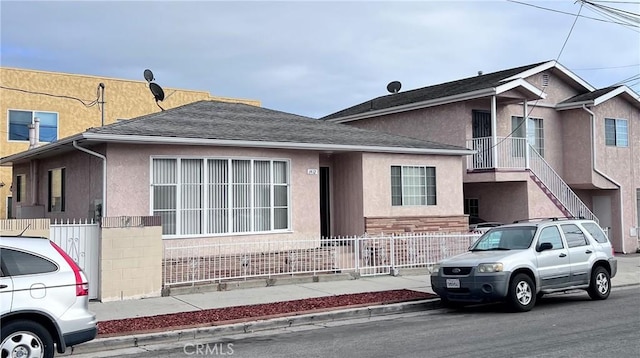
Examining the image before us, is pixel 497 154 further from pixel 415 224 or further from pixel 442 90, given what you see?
pixel 415 224

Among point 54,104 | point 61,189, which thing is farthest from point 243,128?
point 54,104

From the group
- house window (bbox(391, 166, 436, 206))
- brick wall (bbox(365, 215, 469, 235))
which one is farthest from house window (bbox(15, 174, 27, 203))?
house window (bbox(391, 166, 436, 206))

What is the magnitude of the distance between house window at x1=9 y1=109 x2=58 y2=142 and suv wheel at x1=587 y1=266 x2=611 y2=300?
24.1 m

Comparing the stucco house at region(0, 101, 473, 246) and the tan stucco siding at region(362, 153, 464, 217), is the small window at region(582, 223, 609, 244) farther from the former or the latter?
the tan stucco siding at region(362, 153, 464, 217)

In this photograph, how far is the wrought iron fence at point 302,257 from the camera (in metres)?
12.9

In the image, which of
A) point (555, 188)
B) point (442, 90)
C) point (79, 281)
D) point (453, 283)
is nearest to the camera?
point (79, 281)

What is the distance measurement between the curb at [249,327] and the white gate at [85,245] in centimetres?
336

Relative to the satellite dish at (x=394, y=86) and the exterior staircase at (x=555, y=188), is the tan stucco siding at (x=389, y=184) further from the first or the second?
the satellite dish at (x=394, y=86)

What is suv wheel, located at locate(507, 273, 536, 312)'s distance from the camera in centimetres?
1043

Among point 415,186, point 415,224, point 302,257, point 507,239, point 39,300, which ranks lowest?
point 302,257

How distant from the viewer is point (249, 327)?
30.7 ft

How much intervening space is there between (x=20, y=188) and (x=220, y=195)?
33.4ft

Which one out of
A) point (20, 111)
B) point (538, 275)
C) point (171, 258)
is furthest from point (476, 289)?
point (20, 111)

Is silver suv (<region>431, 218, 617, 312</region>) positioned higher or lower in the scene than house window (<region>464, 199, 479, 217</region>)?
lower
